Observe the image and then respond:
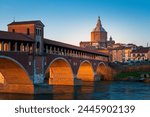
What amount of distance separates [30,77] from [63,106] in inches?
1070

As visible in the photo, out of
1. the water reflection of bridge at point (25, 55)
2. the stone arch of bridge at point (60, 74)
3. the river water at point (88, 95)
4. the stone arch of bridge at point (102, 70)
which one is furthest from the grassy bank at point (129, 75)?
the water reflection of bridge at point (25, 55)

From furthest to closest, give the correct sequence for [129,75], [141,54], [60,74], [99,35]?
[99,35] < [141,54] < [129,75] < [60,74]

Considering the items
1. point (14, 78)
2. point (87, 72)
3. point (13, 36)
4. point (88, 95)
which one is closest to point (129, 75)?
point (87, 72)

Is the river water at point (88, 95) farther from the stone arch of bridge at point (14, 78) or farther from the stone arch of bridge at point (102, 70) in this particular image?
the stone arch of bridge at point (102, 70)

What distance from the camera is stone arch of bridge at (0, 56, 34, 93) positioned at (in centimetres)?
3986

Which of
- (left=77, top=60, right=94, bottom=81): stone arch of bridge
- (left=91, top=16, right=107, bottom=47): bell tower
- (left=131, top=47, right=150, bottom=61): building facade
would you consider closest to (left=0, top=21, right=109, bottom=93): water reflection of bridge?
(left=77, top=60, right=94, bottom=81): stone arch of bridge

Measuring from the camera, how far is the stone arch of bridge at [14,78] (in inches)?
1569

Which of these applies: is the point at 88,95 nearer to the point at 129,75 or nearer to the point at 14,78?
the point at 14,78

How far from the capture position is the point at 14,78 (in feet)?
141

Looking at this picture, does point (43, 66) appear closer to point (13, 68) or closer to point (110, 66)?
point (13, 68)

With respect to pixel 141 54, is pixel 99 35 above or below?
above

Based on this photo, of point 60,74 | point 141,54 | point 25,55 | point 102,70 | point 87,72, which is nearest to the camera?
point 25,55

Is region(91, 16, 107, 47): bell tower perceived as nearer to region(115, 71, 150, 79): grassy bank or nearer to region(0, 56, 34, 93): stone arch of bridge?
region(115, 71, 150, 79): grassy bank

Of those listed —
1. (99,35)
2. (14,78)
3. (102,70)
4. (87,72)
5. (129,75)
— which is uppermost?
(99,35)
